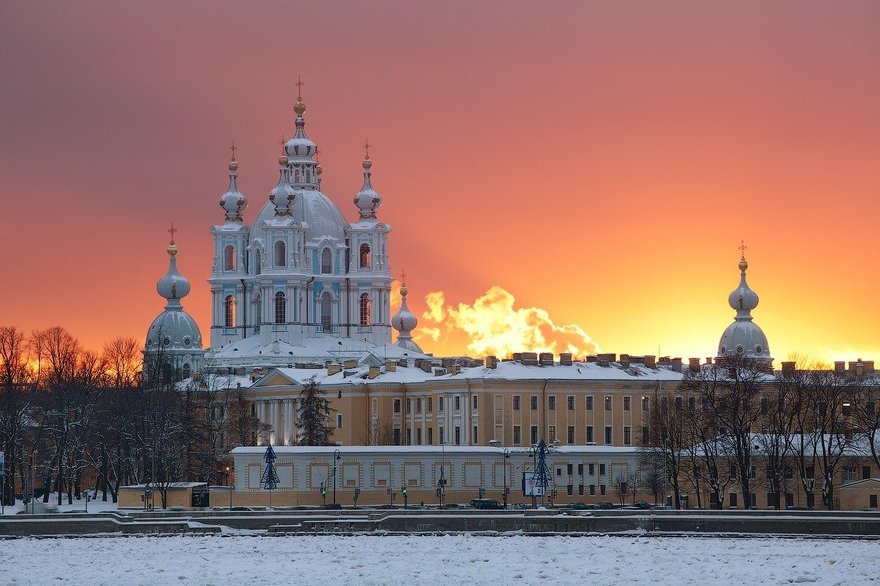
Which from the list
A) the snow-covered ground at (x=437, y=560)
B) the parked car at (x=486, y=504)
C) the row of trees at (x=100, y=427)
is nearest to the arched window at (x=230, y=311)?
the row of trees at (x=100, y=427)

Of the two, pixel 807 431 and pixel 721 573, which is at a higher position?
pixel 807 431

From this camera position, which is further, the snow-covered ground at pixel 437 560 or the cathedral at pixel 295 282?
the cathedral at pixel 295 282

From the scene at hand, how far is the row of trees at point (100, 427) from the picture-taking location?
384 ft

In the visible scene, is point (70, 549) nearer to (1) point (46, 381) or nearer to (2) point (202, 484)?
(2) point (202, 484)

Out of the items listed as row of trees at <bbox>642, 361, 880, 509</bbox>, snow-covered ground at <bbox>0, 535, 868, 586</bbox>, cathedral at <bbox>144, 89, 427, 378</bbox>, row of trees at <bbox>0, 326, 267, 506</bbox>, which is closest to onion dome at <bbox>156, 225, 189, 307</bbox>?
cathedral at <bbox>144, 89, 427, 378</bbox>

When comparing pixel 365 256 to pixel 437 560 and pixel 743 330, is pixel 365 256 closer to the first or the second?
pixel 743 330

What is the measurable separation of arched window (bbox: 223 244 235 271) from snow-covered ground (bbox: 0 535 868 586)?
307ft

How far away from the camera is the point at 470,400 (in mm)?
127625

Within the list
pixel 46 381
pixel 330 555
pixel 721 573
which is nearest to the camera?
pixel 721 573

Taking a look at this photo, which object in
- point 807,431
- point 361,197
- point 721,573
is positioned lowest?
point 721,573

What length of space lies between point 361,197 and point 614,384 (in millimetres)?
Answer: 50785

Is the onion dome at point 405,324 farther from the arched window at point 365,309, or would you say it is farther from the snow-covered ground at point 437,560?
the snow-covered ground at point 437,560

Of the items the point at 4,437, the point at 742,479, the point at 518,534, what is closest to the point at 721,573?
the point at 518,534

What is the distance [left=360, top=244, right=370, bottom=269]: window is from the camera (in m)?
175
